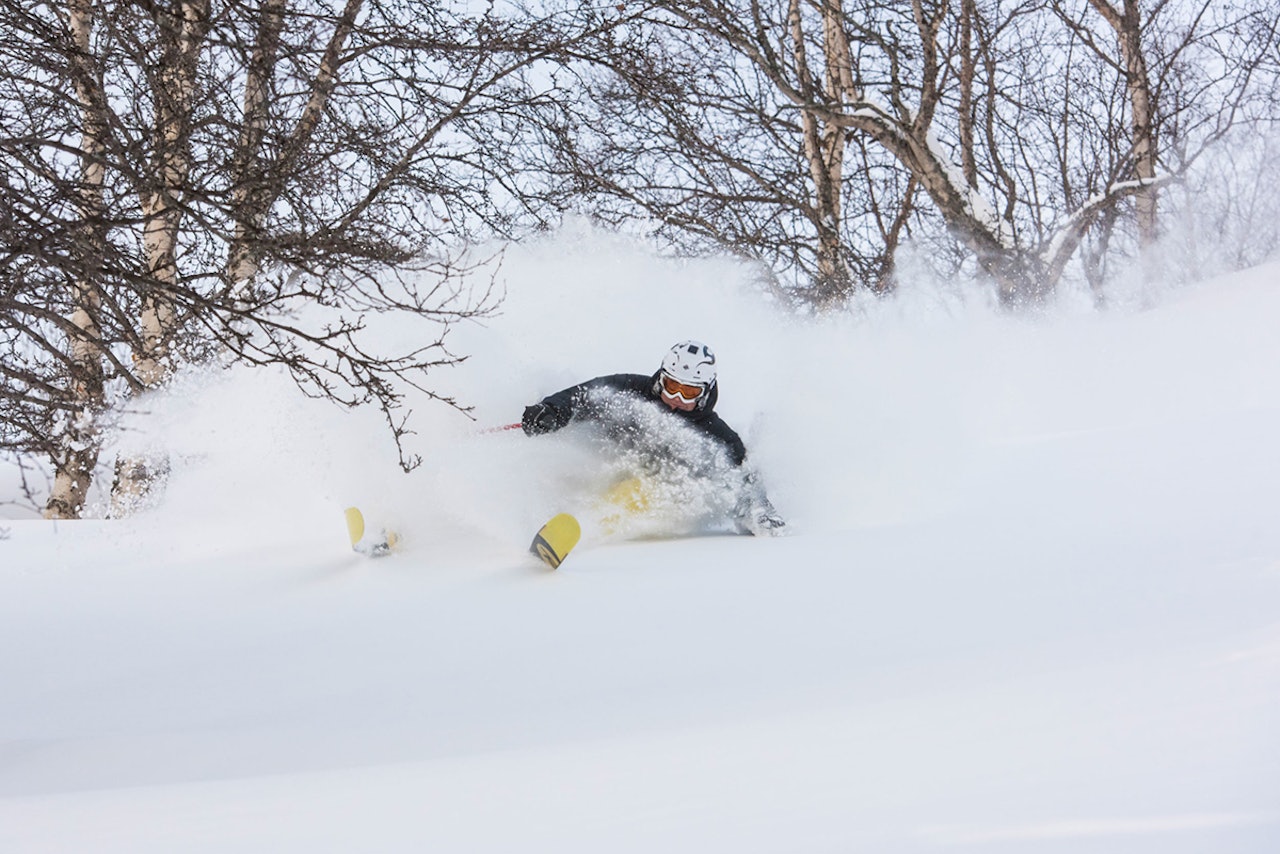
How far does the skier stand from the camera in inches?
254

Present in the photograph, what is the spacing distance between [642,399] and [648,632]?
9.10 feet

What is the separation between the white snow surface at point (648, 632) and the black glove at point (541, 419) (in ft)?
0.64

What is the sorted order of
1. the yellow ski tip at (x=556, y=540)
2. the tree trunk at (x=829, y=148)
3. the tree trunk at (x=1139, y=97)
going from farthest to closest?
1. the tree trunk at (x=1139, y=97)
2. the tree trunk at (x=829, y=148)
3. the yellow ski tip at (x=556, y=540)

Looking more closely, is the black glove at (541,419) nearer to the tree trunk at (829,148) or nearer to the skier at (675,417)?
the skier at (675,417)

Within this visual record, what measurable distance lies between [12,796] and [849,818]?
2.12m

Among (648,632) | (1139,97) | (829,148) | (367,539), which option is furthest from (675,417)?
(1139,97)

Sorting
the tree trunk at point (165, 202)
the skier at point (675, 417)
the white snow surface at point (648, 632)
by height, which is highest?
the tree trunk at point (165, 202)

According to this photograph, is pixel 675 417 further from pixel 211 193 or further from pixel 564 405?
pixel 211 193

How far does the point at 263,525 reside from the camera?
23.7ft

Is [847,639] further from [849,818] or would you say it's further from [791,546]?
[791,546]

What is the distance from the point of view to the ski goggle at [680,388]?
6492 millimetres

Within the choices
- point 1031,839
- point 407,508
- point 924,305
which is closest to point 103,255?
point 407,508

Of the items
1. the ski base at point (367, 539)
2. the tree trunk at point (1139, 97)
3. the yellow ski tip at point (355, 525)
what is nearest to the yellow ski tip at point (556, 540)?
the ski base at point (367, 539)

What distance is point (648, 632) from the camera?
158 inches
